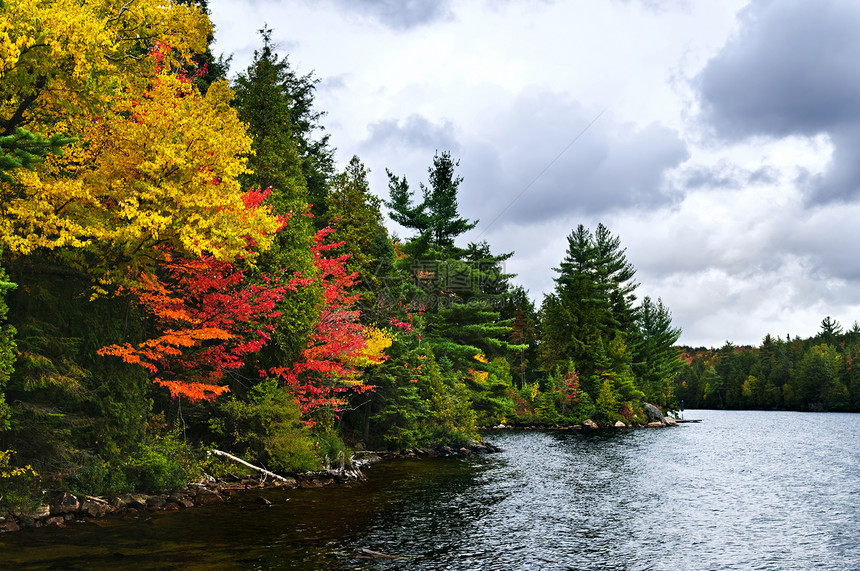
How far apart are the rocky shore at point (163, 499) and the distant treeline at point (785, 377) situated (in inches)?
4987

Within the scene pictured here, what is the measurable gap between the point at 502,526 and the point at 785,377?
140534mm

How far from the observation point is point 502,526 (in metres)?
17.5

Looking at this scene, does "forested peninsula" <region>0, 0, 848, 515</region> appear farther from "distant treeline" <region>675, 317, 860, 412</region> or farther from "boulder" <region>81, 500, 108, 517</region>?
"distant treeline" <region>675, 317, 860, 412</region>

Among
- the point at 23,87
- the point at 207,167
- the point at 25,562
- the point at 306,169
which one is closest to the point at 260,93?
the point at 306,169

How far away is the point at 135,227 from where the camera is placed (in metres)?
14.9

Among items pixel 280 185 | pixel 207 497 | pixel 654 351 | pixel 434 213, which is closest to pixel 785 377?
pixel 654 351

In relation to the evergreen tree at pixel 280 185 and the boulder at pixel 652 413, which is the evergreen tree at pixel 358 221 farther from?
the boulder at pixel 652 413

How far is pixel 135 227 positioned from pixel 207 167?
3378 millimetres

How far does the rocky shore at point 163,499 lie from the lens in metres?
14.6

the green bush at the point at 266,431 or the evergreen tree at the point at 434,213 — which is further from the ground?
the evergreen tree at the point at 434,213

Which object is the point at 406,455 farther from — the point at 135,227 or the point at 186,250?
the point at 135,227

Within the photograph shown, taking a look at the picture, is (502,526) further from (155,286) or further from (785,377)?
(785,377)

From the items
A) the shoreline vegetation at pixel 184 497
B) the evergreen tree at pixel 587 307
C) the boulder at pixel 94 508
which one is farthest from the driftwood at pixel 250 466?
the evergreen tree at pixel 587 307

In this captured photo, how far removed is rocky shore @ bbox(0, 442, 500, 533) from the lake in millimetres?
521
